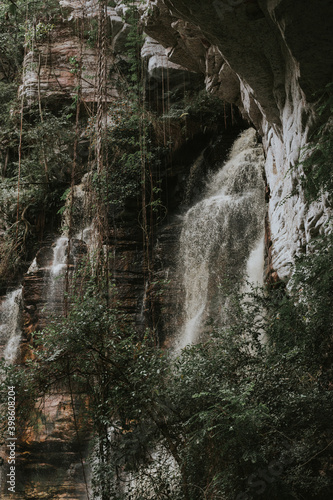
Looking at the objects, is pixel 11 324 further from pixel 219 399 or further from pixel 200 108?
pixel 219 399

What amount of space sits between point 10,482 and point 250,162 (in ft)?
25.8

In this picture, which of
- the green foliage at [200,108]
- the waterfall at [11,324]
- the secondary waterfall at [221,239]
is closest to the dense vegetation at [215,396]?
the secondary waterfall at [221,239]

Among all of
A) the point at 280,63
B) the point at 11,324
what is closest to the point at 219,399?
the point at 280,63

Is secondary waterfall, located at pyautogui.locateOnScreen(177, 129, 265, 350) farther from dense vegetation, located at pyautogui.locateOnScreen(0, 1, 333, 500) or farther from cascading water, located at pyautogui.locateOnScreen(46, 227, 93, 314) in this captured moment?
dense vegetation, located at pyautogui.locateOnScreen(0, 1, 333, 500)

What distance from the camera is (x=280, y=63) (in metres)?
4.88

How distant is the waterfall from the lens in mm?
9515

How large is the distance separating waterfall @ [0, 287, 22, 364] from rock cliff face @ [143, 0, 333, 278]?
5984 mm

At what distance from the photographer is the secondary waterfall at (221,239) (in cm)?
850

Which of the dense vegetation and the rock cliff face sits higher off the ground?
the rock cliff face

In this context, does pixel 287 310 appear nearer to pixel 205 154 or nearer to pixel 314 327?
pixel 314 327

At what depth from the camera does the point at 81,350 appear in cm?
443

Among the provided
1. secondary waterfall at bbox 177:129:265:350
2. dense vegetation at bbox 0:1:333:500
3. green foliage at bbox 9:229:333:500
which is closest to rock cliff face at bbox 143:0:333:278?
dense vegetation at bbox 0:1:333:500

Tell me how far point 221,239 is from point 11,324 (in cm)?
500

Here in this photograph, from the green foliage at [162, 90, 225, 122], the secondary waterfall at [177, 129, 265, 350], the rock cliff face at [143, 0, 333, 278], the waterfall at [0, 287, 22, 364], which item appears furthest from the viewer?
the green foliage at [162, 90, 225, 122]
